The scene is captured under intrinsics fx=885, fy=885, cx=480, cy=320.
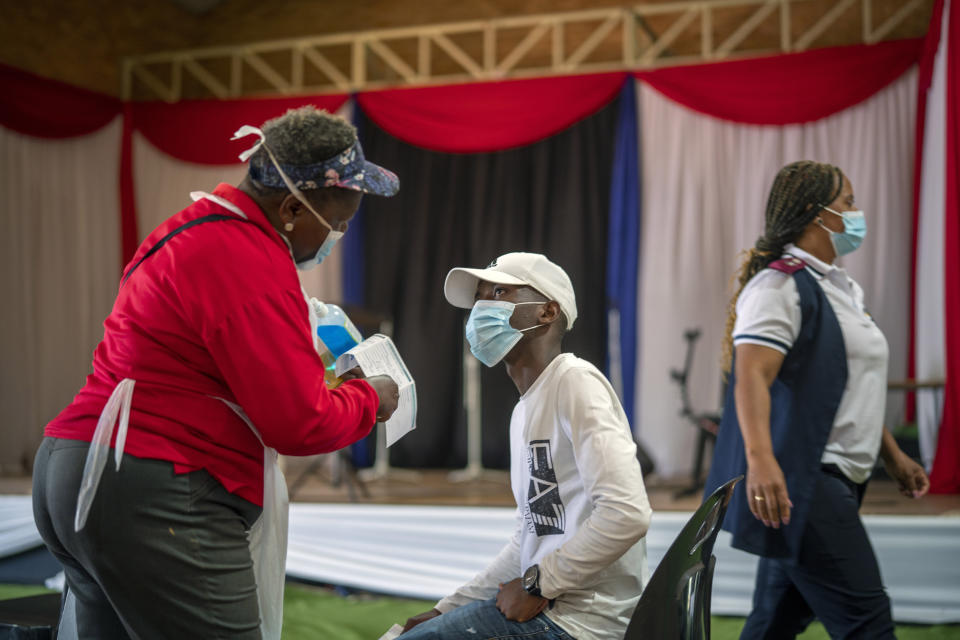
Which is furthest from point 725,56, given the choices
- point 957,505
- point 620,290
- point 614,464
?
point 614,464

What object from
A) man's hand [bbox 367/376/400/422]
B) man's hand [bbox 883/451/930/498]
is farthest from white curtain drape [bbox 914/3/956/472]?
man's hand [bbox 367/376/400/422]

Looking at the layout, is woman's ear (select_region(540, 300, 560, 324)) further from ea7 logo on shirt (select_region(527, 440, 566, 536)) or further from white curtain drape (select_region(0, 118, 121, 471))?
white curtain drape (select_region(0, 118, 121, 471))

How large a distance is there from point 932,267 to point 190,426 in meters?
5.64

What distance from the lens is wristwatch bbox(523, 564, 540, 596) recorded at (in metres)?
1.54

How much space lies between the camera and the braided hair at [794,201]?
7.09ft

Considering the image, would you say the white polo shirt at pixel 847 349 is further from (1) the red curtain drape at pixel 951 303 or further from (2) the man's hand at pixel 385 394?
(1) the red curtain drape at pixel 951 303

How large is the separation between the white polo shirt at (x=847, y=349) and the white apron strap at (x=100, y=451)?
54.0 inches

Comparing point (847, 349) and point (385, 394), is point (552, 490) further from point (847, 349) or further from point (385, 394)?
point (847, 349)

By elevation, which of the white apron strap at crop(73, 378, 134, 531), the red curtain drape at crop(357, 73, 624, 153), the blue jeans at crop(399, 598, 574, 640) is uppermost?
the red curtain drape at crop(357, 73, 624, 153)

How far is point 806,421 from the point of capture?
199 centimetres

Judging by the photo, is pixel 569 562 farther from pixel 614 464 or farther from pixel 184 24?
pixel 184 24

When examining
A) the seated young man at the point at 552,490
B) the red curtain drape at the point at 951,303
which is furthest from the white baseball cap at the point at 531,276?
the red curtain drape at the point at 951,303

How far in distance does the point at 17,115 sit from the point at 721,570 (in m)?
6.30

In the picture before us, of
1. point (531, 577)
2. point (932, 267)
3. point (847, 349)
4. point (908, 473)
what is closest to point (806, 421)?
point (847, 349)
